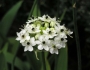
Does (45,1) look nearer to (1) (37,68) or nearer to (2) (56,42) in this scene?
(1) (37,68)

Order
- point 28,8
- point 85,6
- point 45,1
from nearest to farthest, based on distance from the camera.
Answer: point 85,6 < point 45,1 < point 28,8

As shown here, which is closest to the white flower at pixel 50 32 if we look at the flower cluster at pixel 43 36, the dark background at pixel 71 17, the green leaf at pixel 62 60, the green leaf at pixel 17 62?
the flower cluster at pixel 43 36

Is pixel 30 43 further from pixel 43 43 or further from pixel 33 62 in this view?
pixel 33 62

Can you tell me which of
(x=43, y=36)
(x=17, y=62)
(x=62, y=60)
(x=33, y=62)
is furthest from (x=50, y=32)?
(x=17, y=62)

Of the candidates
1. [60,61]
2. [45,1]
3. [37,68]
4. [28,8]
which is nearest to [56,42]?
[60,61]

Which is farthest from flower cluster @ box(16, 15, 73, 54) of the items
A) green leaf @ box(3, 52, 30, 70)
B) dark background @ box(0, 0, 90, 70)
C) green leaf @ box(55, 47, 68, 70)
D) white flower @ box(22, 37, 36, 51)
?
dark background @ box(0, 0, 90, 70)

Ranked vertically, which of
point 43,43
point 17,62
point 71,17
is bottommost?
point 43,43

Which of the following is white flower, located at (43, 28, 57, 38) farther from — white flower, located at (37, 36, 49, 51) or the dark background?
the dark background

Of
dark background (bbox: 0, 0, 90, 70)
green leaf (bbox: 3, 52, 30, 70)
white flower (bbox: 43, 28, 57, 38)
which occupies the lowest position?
white flower (bbox: 43, 28, 57, 38)
